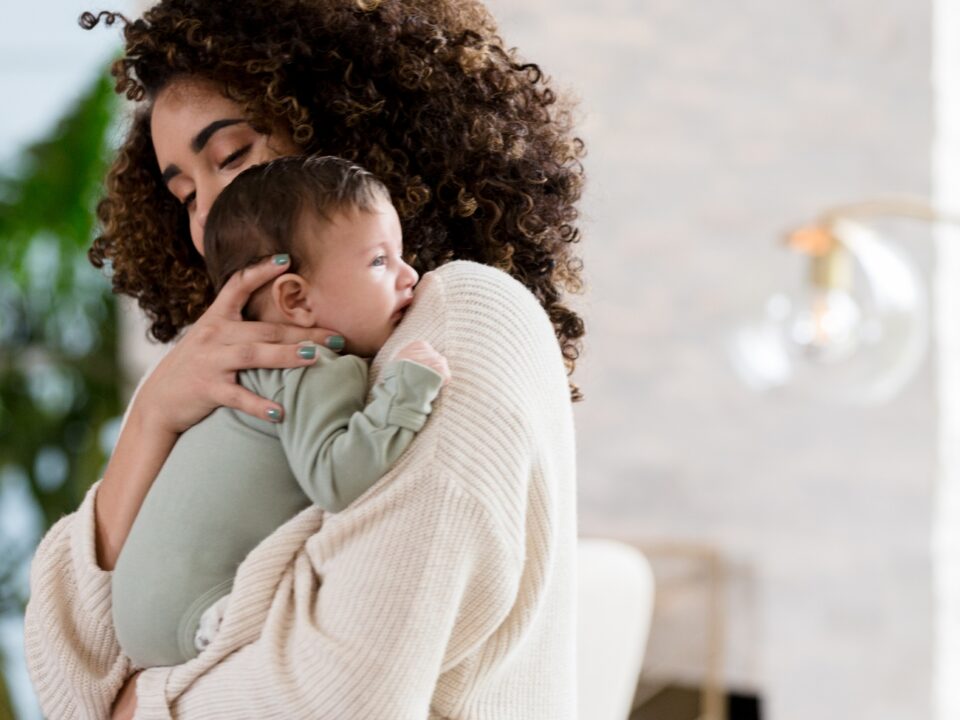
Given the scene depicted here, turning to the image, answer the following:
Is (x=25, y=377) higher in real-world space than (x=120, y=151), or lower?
higher

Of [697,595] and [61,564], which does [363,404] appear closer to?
[61,564]

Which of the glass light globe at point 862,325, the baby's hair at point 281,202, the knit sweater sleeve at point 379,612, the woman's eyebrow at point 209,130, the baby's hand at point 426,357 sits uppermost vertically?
the glass light globe at point 862,325

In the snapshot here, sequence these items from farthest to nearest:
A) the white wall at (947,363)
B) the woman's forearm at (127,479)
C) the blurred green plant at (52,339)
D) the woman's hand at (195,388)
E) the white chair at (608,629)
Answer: the blurred green plant at (52,339) → the white wall at (947,363) → the white chair at (608,629) → the woman's forearm at (127,479) → the woman's hand at (195,388)

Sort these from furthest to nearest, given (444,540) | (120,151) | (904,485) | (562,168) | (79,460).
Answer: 1. (79,460)
2. (904,485)
3. (120,151)
4. (562,168)
5. (444,540)

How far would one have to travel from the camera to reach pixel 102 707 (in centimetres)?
124

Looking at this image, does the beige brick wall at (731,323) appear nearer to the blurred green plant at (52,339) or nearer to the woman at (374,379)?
the blurred green plant at (52,339)

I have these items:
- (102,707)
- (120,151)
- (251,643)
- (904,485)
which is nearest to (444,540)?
(251,643)

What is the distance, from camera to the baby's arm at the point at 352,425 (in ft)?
3.37

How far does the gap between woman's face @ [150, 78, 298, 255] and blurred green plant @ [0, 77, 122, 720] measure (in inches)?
112

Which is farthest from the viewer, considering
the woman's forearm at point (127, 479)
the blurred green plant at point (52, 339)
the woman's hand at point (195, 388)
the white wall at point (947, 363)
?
the blurred green plant at point (52, 339)

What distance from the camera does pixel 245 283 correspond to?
1146 mm

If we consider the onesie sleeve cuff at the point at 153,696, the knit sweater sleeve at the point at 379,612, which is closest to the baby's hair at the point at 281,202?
the knit sweater sleeve at the point at 379,612

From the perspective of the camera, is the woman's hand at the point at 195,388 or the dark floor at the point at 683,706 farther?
the dark floor at the point at 683,706

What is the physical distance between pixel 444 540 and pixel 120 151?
799mm
